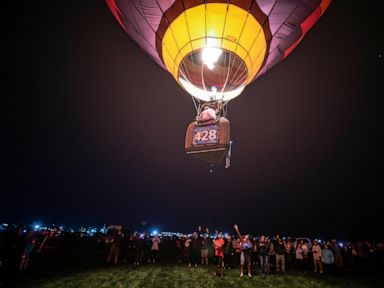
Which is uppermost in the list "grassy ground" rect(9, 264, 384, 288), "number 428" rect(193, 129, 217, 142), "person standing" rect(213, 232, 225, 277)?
"number 428" rect(193, 129, 217, 142)

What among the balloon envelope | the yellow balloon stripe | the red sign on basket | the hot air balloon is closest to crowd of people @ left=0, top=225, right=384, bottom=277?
the red sign on basket

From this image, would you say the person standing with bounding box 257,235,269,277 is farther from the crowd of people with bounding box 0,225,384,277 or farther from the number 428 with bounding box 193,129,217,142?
the number 428 with bounding box 193,129,217,142

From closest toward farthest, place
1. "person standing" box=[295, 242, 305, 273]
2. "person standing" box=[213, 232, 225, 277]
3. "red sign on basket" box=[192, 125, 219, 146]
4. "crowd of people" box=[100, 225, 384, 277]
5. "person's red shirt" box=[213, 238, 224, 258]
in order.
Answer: "red sign on basket" box=[192, 125, 219, 146] → "person standing" box=[213, 232, 225, 277] → "person's red shirt" box=[213, 238, 224, 258] → "crowd of people" box=[100, 225, 384, 277] → "person standing" box=[295, 242, 305, 273]

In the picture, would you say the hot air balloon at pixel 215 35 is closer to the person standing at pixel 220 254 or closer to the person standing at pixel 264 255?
the person standing at pixel 220 254

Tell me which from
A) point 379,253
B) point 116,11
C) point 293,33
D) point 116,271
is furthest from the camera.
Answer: point 379,253

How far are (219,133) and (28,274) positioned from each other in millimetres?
7684

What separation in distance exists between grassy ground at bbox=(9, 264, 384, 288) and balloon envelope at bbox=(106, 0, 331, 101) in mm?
6241

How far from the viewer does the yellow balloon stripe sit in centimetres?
705

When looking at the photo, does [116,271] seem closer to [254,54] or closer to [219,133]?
[219,133]

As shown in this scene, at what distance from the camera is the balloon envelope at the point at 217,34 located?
23.2 ft

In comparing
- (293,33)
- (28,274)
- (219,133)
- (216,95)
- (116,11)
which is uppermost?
(116,11)

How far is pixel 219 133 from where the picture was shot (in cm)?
721

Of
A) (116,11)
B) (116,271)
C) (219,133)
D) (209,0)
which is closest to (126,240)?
(116,271)

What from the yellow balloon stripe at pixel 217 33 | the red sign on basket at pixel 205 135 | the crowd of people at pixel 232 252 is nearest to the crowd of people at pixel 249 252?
the crowd of people at pixel 232 252
